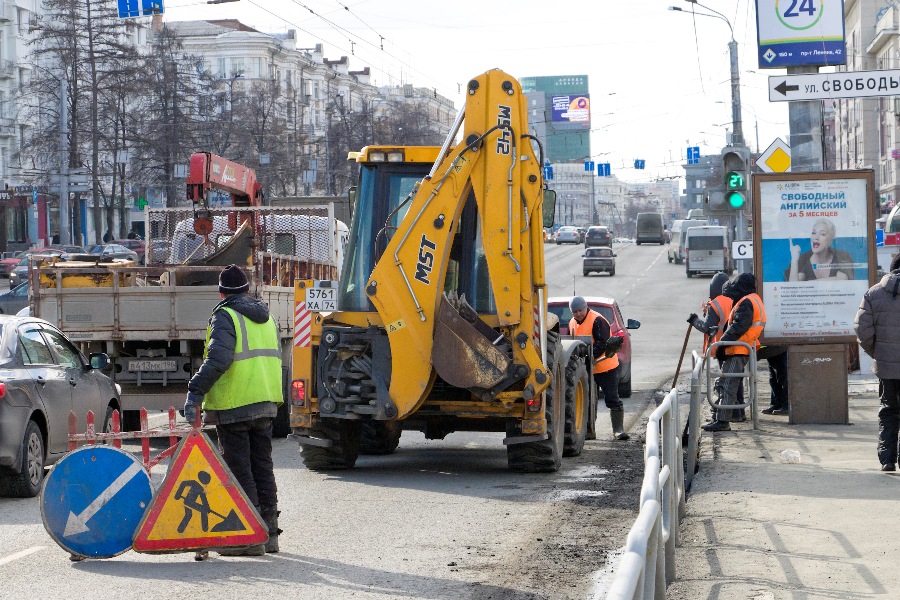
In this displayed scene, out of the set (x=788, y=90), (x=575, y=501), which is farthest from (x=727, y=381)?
(x=575, y=501)

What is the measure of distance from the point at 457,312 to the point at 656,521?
709 cm

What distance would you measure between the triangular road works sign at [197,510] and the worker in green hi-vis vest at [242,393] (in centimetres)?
27

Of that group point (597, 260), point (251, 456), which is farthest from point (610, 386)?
point (597, 260)

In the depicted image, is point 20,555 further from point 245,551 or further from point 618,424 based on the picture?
point 618,424

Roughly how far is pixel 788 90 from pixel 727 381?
3.50 m

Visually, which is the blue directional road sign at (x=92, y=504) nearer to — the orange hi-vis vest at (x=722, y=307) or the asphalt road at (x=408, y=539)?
the asphalt road at (x=408, y=539)

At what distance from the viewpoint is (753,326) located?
49.7ft

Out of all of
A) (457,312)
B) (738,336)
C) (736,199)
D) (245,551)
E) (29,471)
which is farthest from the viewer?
(736,199)

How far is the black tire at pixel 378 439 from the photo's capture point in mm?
13867

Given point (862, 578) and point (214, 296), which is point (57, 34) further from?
point (862, 578)

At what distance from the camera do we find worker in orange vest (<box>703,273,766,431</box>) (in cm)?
1501

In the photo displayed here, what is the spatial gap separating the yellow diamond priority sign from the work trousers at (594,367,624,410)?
13.6 feet

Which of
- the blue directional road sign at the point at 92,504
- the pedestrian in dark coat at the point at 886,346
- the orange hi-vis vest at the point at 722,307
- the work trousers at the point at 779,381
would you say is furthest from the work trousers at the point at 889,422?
the blue directional road sign at the point at 92,504

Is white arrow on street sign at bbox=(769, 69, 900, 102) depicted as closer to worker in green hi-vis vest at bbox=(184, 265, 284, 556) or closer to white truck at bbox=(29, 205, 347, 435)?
white truck at bbox=(29, 205, 347, 435)
